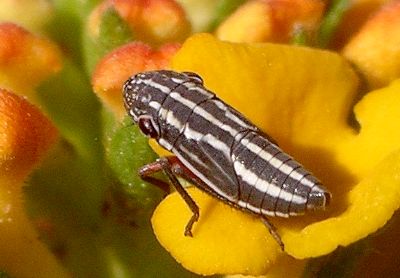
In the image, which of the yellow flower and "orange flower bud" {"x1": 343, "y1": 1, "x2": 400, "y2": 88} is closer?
the yellow flower

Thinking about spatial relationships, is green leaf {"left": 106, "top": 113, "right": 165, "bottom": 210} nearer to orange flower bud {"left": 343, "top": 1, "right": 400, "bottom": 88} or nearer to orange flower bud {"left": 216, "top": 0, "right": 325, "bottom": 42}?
orange flower bud {"left": 216, "top": 0, "right": 325, "bottom": 42}

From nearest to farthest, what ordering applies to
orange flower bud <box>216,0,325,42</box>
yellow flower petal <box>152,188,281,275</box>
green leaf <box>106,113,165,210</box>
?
1. yellow flower petal <box>152,188,281,275</box>
2. green leaf <box>106,113,165,210</box>
3. orange flower bud <box>216,0,325,42</box>

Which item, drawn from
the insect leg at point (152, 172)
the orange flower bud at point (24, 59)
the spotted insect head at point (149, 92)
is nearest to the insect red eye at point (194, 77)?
the spotted insect head at point (149, 92)

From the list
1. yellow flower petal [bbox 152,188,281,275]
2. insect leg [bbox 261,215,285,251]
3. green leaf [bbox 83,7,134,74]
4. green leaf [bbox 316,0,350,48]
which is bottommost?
insect leg [bbox 261,215,285,251]

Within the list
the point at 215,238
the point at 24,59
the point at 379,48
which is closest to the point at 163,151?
the point at 215,238

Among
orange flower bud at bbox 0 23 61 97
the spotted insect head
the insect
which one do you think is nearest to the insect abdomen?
the insect

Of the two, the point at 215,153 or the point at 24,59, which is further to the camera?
the point at 24,59

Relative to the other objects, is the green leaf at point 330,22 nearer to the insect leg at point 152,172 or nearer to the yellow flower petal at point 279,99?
the yellow flower petal at point 279,99

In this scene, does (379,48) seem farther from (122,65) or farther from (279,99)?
(122,65)
